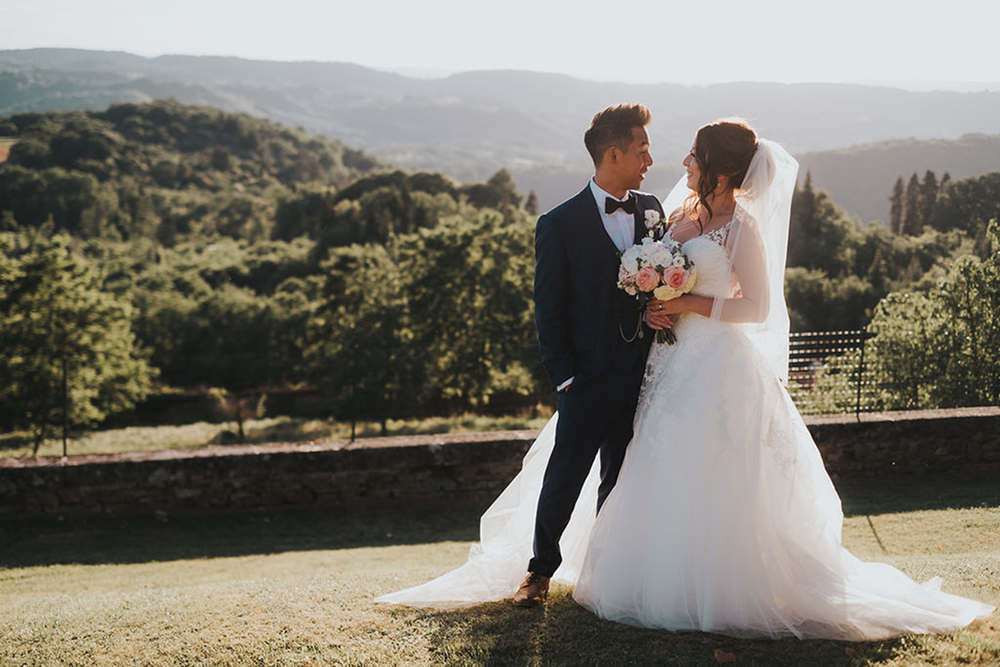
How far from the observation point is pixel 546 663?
3.33 m

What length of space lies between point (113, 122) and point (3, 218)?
2882 inches

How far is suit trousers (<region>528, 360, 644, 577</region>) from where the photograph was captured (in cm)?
388

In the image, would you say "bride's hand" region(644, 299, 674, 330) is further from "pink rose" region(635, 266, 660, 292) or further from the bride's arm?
"pink rose" region(635, 266, 660, 292)

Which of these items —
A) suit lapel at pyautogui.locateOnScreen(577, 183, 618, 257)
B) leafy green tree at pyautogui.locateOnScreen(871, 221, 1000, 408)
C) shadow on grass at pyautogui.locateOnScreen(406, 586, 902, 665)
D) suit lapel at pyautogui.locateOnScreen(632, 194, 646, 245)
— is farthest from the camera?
leafy green tree at pyautogui.locateOnScreen(871, 221, 1000, 408)

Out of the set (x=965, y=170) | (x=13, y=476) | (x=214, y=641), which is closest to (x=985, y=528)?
(x=214, y=641)

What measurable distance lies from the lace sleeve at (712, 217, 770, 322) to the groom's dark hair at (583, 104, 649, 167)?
72 centimetres

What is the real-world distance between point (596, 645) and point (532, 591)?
1.96ft

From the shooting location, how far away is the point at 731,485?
368 centimetres

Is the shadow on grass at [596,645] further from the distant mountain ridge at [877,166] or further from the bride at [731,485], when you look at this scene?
the distant mountain ridge at [877,166]

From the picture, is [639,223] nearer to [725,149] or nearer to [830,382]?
[725,149]

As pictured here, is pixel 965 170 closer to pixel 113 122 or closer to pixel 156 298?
pixel 156 298

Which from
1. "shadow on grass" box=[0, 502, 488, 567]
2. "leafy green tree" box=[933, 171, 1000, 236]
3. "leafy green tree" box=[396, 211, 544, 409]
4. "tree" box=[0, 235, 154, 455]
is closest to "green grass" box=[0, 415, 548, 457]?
"tree" box=[0, 235, 154, 455]

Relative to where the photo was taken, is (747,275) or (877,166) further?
(877,166)

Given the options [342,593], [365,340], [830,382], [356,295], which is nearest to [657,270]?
[342,593]
